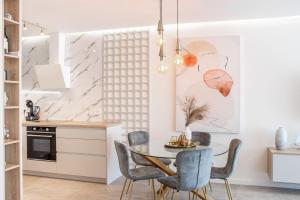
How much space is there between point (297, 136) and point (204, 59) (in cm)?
179

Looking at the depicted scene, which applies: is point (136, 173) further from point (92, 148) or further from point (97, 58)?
point (97, 58)

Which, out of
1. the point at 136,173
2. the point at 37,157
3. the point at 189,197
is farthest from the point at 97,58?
the point at 189,197

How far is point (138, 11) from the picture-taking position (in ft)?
13.5

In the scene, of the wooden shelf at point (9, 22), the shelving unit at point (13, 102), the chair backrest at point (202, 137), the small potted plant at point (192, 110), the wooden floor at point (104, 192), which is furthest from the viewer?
the small potted plant at point (192, 110)

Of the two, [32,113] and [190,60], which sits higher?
[190,60]

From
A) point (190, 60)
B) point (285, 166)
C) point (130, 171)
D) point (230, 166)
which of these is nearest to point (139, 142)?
point (130, 171)

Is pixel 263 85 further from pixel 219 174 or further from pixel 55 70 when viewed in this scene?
pixel 55 70

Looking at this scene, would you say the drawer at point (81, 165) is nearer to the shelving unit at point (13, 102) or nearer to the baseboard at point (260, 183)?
the shelving unit at point (13, 102)

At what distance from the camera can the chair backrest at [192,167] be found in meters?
2.99

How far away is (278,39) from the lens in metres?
4.49

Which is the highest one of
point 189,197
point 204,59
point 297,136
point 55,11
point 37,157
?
point 55,11

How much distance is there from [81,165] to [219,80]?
101 inches

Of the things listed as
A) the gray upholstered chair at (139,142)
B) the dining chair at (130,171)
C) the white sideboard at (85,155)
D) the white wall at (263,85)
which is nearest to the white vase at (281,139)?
the white wall at (263,85)

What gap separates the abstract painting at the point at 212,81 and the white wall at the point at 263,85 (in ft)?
0.38
